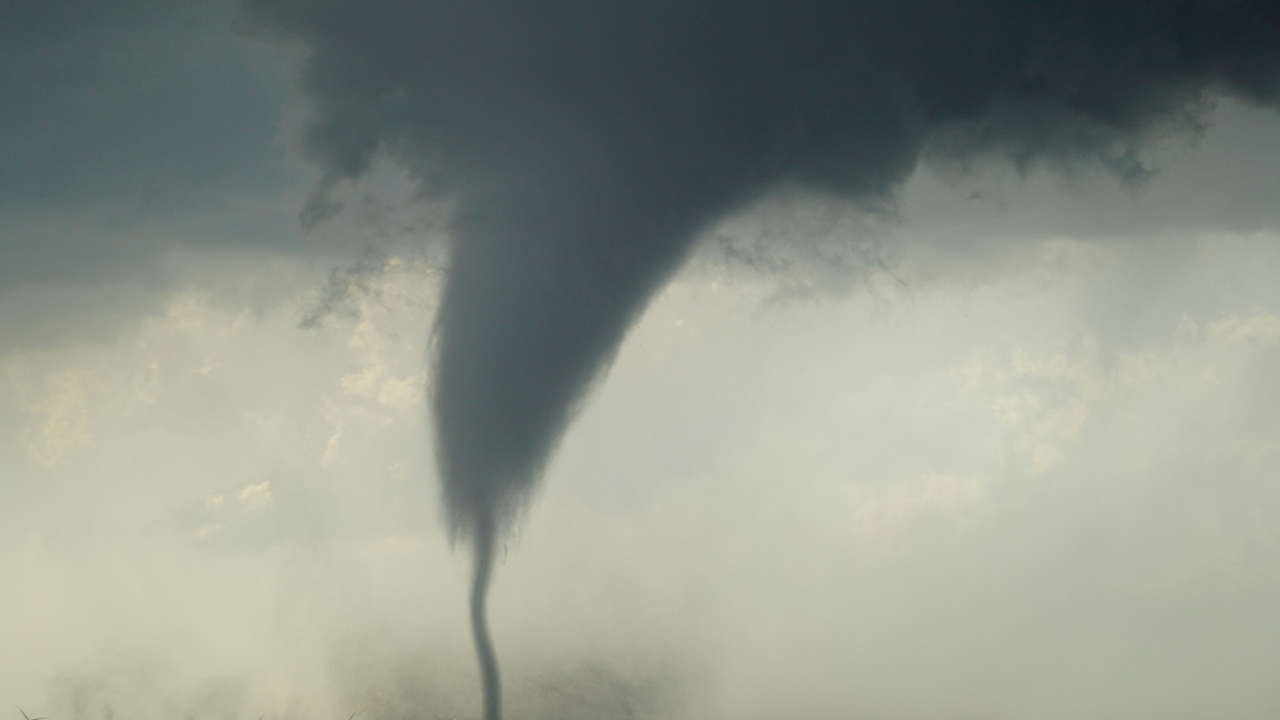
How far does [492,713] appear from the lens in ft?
154

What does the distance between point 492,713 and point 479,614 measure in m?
Result: 8.33

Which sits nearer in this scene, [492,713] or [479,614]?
[479,614]

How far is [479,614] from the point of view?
142 feet

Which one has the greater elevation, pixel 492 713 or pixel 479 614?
pixel 479 614
